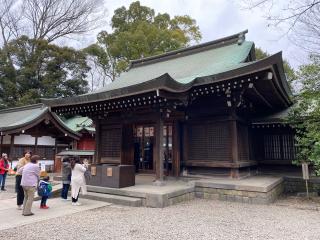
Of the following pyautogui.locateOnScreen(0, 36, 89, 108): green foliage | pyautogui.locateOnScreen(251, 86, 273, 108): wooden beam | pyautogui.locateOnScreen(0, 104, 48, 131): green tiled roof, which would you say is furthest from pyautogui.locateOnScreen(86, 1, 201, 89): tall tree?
pyautogui.locateOnScreen(251, 86, 273, 108): wooden beam

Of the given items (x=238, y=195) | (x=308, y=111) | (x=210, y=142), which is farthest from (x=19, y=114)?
(x=308, y=111)

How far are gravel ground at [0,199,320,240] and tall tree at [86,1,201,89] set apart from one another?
2091 cm

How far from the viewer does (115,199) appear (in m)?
7.42

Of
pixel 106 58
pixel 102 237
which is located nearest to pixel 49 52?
pixel 106 58

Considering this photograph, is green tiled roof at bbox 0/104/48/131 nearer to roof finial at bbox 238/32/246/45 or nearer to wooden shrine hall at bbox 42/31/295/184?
wooden shrine hall at bbox 42/31/295/184

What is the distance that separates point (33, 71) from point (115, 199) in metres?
23.0

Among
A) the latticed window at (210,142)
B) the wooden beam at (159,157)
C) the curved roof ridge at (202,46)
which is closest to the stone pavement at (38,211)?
the wooden beam at (159,157)

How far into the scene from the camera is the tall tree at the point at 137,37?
25578 millimetres

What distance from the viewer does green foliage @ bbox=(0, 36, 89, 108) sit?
2584 centimetres

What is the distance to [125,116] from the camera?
10102 millimetres

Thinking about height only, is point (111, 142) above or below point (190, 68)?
below

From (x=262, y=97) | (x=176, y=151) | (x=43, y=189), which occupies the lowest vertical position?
(x=43, y=189)

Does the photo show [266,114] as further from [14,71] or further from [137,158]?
[14,71]

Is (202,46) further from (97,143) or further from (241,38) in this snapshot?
(97,143)
